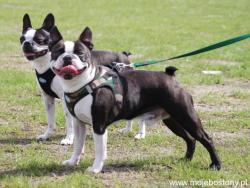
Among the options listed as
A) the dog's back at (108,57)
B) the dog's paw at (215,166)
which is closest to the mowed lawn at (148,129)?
the dog's paw at (215,166)

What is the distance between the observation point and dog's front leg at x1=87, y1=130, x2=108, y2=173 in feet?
18.0

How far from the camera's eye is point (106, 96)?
5.40 m

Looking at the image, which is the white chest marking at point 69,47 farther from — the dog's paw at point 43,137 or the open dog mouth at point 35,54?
the dog's paw at point 43,137

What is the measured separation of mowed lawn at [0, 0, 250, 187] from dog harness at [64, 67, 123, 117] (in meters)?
0.80

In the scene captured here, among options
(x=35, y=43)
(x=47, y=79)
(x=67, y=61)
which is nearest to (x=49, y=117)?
(x=47, y=79)

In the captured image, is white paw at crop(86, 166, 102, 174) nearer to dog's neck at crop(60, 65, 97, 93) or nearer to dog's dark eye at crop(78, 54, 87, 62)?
dog's neck at crop(60, 65, 97, 93)

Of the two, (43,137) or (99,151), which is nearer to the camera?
(99,151)

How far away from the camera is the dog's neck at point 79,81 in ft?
17.4

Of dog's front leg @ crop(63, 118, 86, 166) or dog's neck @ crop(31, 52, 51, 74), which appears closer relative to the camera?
dog's front leg @ crop(63, 118, 86, 166)

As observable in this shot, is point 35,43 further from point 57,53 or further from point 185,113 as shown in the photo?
point 185,113

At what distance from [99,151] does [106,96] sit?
616 mm

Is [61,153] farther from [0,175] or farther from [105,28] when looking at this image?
[105,28]

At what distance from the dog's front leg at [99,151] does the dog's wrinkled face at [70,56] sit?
2.39 ft

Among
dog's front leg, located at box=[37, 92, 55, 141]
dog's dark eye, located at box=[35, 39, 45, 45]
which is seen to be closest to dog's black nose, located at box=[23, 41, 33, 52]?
dog's dark eye, located at box=[35, 39, 45, 45]
